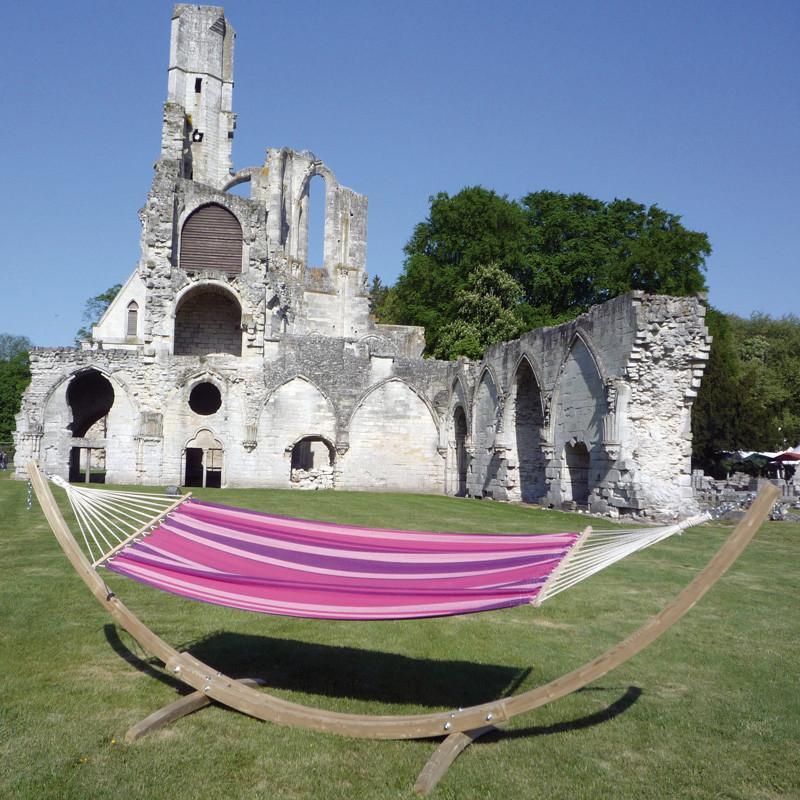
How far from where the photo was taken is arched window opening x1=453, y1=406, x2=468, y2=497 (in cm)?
2733

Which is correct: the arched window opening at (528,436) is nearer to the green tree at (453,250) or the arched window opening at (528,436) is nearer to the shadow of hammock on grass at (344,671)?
the green tree at (453,250)

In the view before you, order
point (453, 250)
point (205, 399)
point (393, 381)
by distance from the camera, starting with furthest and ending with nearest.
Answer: point (453, 250)
point (205, 399)
point (393, 381)

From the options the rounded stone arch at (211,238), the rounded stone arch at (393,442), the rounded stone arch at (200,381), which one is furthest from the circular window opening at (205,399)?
the rounded stone arch at (393,442)

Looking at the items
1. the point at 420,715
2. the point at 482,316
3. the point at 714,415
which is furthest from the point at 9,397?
the point at 420,715

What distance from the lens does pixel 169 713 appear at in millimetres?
4543

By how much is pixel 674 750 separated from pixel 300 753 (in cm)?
201

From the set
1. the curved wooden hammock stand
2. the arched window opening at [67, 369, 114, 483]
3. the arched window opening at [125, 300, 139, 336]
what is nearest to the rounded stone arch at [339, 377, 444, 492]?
the arched window opening at [67, 369, 114, 483]

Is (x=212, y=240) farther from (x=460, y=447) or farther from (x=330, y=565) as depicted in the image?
(x=330, y=565)

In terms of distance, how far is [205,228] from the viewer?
2870cm

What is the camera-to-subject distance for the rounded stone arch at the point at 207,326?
31375 mm

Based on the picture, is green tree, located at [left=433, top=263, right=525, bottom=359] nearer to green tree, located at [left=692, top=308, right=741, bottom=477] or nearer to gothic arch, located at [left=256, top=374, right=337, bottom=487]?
gothic arch, located at [left=256, top=374, right=337, bottom=487]

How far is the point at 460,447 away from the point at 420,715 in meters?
23.6

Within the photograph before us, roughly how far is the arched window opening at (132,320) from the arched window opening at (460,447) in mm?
19325

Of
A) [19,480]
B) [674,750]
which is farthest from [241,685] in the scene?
[19,480]
